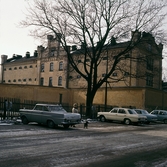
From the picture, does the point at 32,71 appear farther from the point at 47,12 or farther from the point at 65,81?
the point at 47,12

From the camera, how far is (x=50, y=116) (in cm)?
1791

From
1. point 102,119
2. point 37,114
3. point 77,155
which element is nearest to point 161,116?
point 102,119

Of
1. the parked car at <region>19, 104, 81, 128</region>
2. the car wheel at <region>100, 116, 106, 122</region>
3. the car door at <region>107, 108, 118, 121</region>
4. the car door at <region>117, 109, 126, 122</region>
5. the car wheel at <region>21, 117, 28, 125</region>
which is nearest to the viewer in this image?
the parked car at <region>19, 104, 81, 128</region>

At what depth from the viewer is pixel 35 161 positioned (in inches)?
308

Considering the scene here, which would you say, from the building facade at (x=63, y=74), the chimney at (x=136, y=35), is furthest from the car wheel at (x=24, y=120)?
the building facade at (x=63, y=74)

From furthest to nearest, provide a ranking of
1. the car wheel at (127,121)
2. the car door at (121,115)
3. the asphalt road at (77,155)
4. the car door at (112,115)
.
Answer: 1. the car door at (112,115)
2. the car door at (121,115)
3. the car wheel at (127,121)
4. the asphalt road at (77,155)

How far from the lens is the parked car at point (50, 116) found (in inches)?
689

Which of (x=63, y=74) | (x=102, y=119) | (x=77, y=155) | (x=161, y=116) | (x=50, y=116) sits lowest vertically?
(x=102, y=119)

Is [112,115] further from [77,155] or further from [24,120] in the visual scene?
[77,155]

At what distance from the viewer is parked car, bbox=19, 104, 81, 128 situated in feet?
57.4

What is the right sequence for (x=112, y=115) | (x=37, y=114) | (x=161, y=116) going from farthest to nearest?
(x=161, y=116) < (x=112, y=115) < (x=37, y=114)

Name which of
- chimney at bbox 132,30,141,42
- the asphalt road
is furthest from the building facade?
the asphalt road

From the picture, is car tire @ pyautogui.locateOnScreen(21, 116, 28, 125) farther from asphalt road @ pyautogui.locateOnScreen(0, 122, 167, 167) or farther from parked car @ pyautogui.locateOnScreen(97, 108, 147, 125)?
parked car @ pyautogui.locateOnScreen(97, 108, 147, 125)

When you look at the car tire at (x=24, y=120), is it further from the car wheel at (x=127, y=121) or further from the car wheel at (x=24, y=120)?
the car wheel at (x=127, y=121)
